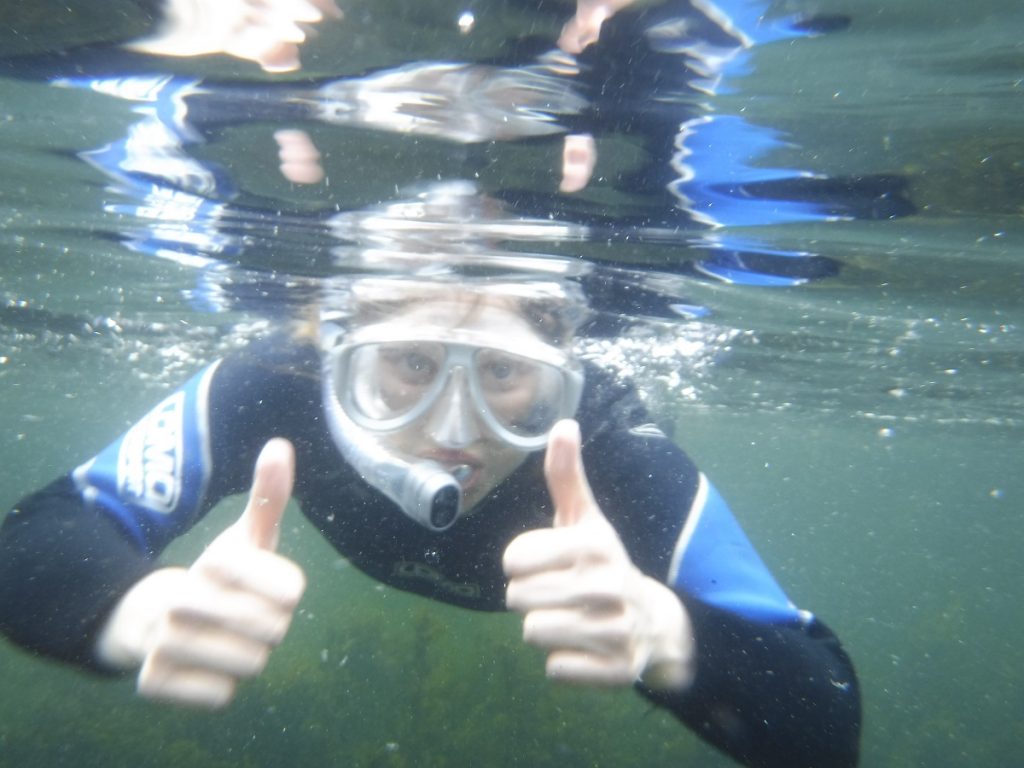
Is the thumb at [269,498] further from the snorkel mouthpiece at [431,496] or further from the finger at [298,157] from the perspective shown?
the finger at [298,157]

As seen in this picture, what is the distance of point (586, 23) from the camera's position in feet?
13.3

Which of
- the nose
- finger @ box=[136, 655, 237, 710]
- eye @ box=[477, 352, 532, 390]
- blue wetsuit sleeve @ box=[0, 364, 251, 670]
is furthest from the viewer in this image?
eye @ box=[477, 352, 532, 390]

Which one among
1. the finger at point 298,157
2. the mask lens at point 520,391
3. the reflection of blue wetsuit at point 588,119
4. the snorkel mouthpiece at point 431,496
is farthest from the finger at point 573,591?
the finger at point 298,157

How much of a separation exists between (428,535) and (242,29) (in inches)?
144

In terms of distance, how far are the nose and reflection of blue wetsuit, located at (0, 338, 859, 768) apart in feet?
2.29

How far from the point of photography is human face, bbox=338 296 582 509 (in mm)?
4855

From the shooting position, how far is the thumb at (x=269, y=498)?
10.1 ft

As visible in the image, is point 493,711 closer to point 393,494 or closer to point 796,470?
point 393,494

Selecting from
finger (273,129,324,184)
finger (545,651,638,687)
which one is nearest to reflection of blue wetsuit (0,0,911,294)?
finger (273,129,324,184)

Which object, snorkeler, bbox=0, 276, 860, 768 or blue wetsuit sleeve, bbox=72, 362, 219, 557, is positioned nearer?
snorkeler, bbox=0, 276, 860, 768

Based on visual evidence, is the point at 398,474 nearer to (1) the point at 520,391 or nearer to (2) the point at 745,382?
(1) the point at 520,391

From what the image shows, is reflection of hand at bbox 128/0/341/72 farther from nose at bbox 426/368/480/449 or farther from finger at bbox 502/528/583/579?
finger at bbox 502/528/583/579

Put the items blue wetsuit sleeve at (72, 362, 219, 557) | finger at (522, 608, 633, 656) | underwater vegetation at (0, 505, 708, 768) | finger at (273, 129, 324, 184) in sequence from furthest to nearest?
underwater vegetation at (0, 505, 708, 768) → finger at (273, 129, 324, 184) → blue wetsuit sleeve at (72, 362, 219, 557) → finger at (522, 608, 633, 656)

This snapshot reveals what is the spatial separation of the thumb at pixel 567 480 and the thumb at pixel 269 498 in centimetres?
125
